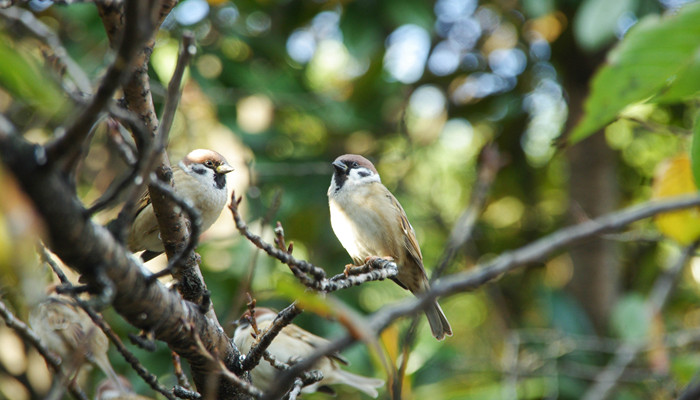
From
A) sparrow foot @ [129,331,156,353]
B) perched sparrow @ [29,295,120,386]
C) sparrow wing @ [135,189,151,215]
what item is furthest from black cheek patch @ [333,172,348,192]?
sparrow foot @ [129,331,156,353]

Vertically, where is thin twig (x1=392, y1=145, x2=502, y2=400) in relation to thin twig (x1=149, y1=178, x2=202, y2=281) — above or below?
below

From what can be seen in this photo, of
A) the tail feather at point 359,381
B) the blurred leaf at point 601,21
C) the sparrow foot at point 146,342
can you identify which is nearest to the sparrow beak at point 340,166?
the tail feather at point 359,381

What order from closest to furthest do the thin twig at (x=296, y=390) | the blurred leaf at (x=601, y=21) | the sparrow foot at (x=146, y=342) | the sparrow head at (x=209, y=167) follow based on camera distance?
the sparrow foot at (x=146, y=342)
the thin twig at (x=296, y=390)
the sparrow head at (x=209, y=167)
the blurred leaf at (x=601, y=21)

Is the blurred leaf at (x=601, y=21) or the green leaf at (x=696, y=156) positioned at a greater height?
the green leaf at (x=696, y=156)

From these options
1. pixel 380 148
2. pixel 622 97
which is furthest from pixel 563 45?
pixel 622 97

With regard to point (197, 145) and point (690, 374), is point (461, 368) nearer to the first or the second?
point (690, 374)

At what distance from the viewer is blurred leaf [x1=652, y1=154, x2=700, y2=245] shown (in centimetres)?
268

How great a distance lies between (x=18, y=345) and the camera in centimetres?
380

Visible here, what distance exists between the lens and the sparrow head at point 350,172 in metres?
3.51

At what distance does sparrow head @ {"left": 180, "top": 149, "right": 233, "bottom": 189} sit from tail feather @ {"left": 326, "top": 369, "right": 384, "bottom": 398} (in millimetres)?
1456

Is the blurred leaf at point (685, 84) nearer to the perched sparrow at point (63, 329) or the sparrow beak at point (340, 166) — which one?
the sparrow beak at point (340, 166)

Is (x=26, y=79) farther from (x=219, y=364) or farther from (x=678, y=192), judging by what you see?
(x=678, y=192)

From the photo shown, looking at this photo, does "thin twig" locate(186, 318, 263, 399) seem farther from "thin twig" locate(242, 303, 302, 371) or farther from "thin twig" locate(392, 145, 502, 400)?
"thin twig" locate(392, 145, 502, 400)

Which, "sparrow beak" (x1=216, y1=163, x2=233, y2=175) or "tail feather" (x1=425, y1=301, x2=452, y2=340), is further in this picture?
"tail feather" (x1=425, y1=301, x2=452, y2=340)
